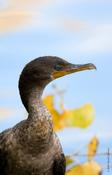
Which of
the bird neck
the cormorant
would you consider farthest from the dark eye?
the bird neck

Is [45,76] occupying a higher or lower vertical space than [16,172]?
higher

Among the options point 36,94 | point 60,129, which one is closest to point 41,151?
point 36,94

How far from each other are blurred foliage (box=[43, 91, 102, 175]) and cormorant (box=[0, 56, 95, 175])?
174 cm

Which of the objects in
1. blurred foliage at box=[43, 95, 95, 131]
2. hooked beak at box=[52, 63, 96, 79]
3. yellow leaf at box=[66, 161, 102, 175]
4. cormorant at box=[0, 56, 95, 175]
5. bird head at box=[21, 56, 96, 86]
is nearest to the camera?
yellow leaf at box=[66, 161, 102, 175]

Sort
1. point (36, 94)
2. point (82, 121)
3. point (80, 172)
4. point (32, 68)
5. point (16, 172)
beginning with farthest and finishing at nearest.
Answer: point (16, 172) → point (36, 94) → point (32, 68) → point (82, 121) → point (80, 172)

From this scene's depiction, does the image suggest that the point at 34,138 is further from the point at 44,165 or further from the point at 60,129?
the point at 60,129

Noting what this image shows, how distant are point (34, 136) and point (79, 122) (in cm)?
228

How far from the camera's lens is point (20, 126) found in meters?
3.73

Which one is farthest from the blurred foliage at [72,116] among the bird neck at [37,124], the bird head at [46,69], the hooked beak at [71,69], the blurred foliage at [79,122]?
the bird neck at [37,124]

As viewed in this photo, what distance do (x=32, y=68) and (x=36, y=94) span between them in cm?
30

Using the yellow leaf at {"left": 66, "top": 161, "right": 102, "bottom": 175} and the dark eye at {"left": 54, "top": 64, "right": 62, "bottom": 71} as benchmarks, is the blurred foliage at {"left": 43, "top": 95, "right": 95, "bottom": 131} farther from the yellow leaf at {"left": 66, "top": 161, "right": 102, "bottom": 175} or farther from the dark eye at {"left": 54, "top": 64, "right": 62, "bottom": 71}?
the dark eye at {"left": 54, "top": 64, "right": 62, "bottom": 71}

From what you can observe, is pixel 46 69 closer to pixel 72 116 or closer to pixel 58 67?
pixel 58 67

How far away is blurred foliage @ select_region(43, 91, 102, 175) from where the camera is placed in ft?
4.23

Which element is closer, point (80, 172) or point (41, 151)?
point (80, 172)
